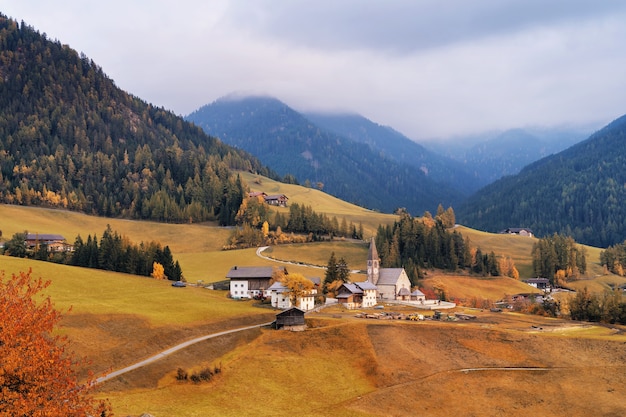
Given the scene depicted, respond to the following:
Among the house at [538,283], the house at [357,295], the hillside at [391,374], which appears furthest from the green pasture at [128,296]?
the house at [538,283]

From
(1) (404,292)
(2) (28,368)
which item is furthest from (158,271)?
(2) (28,368)

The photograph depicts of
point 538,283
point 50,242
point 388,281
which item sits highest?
point 50,242

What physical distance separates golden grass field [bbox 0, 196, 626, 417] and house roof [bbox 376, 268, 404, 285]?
34.9 meters

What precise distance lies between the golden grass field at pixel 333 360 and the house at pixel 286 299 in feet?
17.0

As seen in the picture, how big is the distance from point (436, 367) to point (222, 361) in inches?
1200

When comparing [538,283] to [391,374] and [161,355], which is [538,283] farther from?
[161,355]

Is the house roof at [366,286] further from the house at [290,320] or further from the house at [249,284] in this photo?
the house at [290,320]

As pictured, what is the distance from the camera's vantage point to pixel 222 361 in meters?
73.6

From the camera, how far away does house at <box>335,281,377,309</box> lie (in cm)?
12425

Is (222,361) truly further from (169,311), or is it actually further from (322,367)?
(169,311)

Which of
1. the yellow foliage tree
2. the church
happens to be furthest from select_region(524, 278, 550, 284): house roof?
the yellow foliage tree

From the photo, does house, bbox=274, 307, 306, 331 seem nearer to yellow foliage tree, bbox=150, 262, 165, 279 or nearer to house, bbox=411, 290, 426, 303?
yellow foliage tree, bbox=150, 262, 165, 279

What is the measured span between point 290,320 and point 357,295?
3912cm

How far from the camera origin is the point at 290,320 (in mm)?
89688
